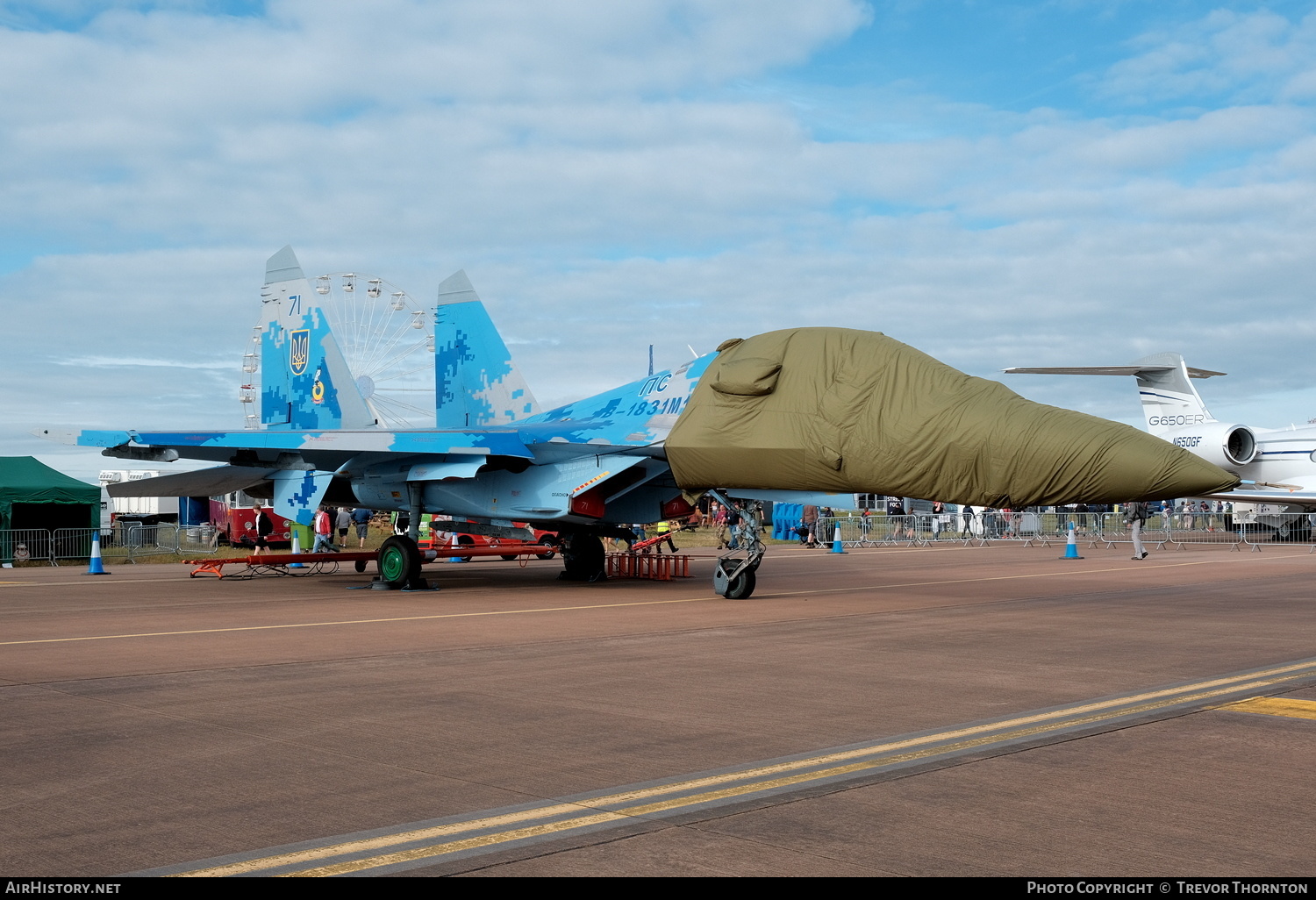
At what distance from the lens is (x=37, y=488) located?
85.1ft

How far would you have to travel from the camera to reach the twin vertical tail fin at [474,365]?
19.4 metres

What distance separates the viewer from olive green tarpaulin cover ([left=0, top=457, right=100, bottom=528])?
83.4 feet

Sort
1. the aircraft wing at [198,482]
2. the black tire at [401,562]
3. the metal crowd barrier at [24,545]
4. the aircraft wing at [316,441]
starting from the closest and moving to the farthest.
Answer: the aircraft wing at [316,441] → the black tire at [401,562] → the aircraft wing at [198,482] → the metal crowd barrier at [24,545]

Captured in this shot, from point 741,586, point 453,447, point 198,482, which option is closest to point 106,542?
point 198,482

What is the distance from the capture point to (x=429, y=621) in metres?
12.0

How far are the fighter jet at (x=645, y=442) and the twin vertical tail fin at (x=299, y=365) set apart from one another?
0.03 m

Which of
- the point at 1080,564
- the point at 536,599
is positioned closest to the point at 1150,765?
the point at 536,599

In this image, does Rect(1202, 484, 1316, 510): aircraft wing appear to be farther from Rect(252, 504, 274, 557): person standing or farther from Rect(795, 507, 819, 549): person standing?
Rect(252, 504, 274, 557): person standing

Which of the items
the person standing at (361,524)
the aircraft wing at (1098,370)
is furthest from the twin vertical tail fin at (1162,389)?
the person standing at (361,524)

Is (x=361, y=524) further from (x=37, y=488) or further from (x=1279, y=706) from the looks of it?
(x=1279, y=706)

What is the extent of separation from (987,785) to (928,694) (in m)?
2.40

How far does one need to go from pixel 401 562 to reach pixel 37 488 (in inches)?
549

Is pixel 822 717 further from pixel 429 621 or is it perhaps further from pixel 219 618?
pixel 219 618

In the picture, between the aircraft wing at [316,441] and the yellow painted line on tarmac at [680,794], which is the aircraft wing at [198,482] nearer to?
the aircraft wing at [316,441]
